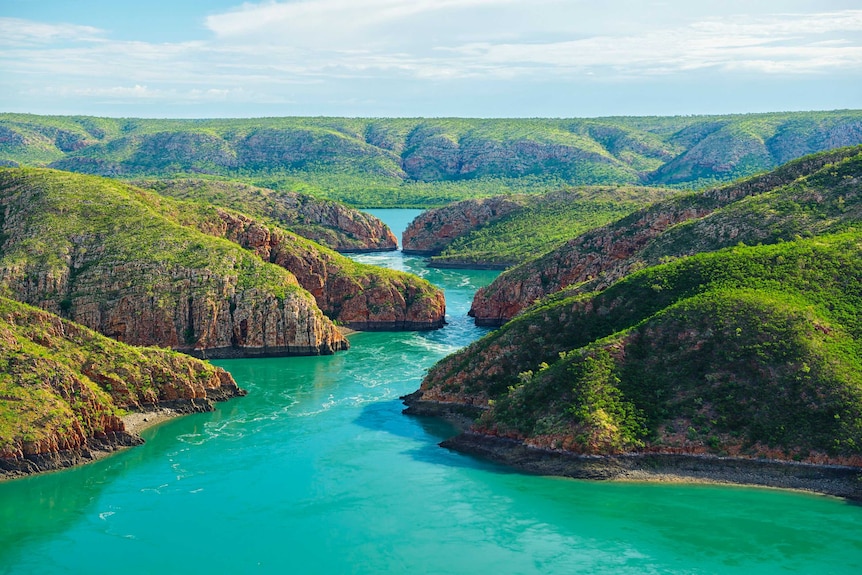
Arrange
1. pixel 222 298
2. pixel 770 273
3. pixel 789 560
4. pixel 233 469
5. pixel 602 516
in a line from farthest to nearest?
pixel 222 298 → pixel 770 273 → pixel 233 469 → pixel 602 516 → pixel 789 560

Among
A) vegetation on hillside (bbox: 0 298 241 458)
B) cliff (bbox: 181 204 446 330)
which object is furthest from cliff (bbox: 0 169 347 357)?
vegetation on hillside (bbox: 0 298 241 458)

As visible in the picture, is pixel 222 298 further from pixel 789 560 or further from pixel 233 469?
pixel 789 560

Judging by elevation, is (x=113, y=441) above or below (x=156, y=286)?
below

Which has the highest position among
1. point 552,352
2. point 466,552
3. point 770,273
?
point 770,273

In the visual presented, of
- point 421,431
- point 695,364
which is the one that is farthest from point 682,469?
point 421,431

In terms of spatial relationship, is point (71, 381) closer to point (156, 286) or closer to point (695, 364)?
A: point (156, 286)

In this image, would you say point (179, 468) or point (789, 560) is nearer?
point (789, 560)

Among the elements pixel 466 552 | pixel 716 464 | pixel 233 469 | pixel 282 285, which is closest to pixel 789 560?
pixel 716 464
